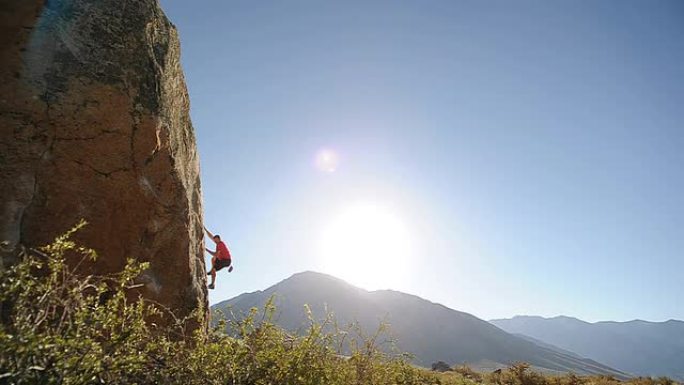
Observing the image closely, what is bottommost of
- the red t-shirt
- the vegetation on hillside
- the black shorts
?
the vegetation on hillside

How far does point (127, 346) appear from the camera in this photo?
4133mm

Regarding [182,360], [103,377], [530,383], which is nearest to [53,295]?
[103,377]

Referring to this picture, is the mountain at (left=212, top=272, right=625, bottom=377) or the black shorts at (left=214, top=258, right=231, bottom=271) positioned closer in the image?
the black shorts at (left=214, top=258, right=231, bottom=271)

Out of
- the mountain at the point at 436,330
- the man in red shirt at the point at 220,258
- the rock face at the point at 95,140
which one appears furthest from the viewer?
the mountain at the point at 436,330

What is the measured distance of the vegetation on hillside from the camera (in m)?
3.41

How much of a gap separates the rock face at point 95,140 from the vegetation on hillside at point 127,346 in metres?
0.65

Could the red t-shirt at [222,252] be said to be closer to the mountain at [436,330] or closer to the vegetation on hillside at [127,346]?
the vegetation on hillside at [127,346]

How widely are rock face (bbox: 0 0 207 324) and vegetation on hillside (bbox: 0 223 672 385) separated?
65 centimetres

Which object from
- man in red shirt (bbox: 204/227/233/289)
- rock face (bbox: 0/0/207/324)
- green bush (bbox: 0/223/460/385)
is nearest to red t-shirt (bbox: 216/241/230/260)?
man in red shirt (bbox: 204/227/233/289)

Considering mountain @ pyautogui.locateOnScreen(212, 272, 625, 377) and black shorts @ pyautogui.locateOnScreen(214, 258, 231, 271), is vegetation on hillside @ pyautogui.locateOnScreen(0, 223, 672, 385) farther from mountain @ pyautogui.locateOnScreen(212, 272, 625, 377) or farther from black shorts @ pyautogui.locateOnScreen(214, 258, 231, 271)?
mountain @ pyautogui.locateOnScreen(212, 272, 625, 377)

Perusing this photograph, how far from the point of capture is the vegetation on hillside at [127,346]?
11.2 ft

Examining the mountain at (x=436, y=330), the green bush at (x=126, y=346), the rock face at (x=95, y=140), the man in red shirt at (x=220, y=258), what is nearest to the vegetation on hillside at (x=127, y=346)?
the green bush at (x=126, y=346)

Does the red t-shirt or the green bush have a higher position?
the red t-shirt

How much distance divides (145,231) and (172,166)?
1331 millimetres
